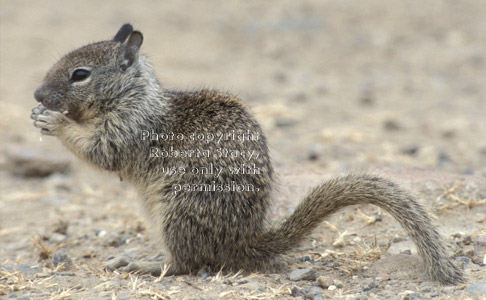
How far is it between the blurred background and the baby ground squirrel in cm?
301

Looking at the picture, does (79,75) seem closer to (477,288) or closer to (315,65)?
(477,288)

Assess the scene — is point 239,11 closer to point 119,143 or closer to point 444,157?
point 444,157

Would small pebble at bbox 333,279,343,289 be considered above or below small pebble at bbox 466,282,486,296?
below

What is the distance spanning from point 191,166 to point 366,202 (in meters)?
1.14

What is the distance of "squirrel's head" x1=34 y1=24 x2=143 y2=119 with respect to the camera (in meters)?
4.56

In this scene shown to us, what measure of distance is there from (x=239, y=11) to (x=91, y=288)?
11027 millimetres

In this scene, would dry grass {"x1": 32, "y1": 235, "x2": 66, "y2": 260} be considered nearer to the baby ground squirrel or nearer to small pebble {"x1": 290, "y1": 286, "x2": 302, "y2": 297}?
the baby ground squirrel

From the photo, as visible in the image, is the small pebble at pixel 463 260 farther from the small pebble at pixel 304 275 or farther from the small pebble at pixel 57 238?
the small pebble at pixel 57 238

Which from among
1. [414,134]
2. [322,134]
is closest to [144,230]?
[322,134]

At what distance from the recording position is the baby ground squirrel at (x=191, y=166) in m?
4.04

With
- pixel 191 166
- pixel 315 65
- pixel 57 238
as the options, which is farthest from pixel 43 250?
pixel 315 65

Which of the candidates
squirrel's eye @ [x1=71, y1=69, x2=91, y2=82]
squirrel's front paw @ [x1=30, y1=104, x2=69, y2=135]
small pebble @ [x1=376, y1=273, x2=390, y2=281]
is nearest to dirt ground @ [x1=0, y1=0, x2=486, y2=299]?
small pebble @ [x1=376, y1=273, x2=390, y2=281]

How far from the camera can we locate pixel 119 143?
14.5 feet

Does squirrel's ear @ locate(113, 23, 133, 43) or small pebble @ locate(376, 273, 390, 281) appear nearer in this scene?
small pebble @ locate(376, 273, 390, 281)
